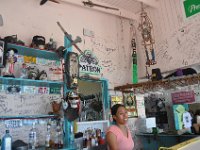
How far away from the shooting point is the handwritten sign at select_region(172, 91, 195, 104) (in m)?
2.79

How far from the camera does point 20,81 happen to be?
1.99 meters

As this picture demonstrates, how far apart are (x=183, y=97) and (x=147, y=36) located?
97 cm

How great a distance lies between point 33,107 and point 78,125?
0.55m

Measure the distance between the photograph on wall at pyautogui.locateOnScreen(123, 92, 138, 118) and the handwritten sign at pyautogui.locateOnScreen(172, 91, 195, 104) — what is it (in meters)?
0.55

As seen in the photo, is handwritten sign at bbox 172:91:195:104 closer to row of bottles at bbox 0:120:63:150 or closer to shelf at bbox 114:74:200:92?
shelf at bbox 114:74:200:92

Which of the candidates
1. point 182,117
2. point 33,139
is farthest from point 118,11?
point 33,139

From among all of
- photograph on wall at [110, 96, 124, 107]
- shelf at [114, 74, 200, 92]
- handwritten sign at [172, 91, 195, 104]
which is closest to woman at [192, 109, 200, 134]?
handwritten sign at [172, 91, 195, 104]

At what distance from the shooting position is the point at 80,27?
281cm

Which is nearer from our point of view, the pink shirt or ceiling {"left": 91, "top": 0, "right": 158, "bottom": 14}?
the pink shirt

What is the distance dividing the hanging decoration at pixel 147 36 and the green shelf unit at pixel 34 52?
53.0 inches

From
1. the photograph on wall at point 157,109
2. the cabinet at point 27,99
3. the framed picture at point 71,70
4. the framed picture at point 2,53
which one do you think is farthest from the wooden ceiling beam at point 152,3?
the framed picture at point 2,53

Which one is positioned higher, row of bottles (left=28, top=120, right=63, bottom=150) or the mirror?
the mirror

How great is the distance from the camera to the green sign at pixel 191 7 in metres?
2.74

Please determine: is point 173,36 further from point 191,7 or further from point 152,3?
point 152,3
